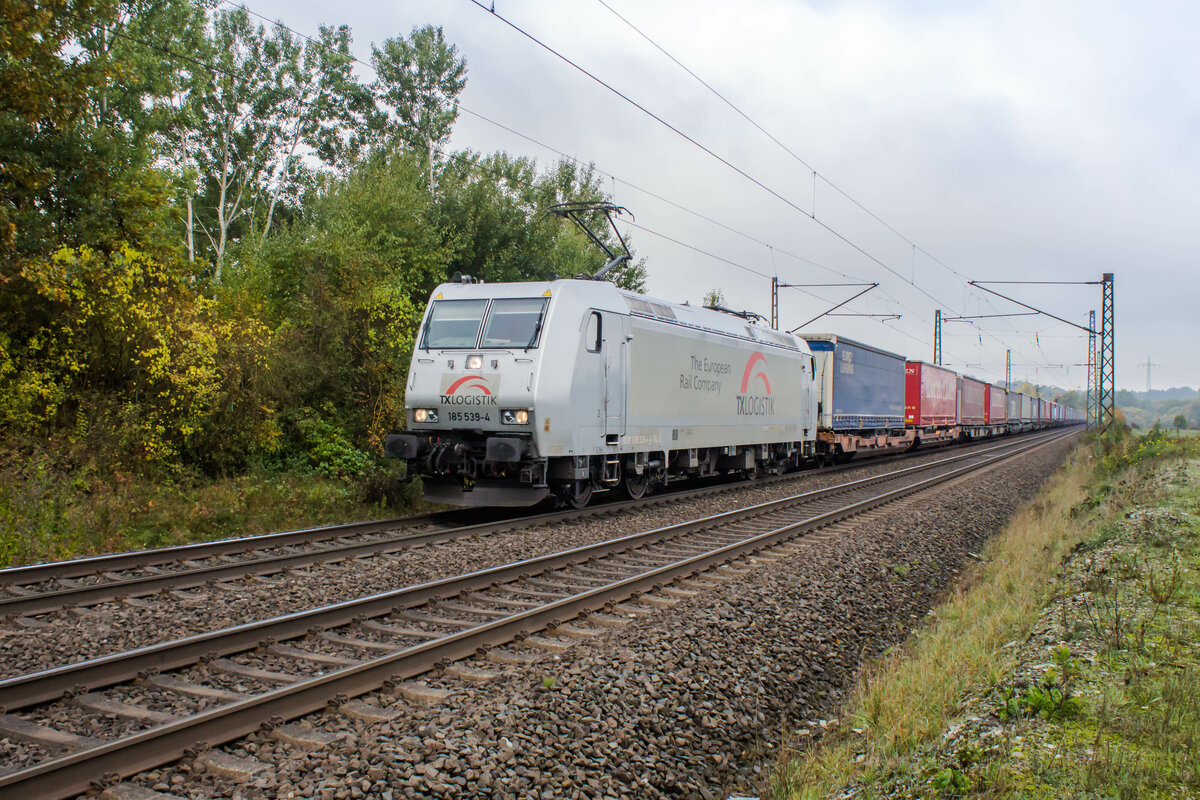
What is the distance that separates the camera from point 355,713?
4723 mm

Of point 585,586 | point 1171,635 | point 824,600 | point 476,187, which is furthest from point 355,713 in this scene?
point 476,187

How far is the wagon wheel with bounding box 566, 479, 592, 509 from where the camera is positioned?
13.0 metres

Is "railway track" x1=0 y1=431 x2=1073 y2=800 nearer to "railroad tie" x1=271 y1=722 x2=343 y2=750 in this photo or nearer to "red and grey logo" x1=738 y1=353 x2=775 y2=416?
"railroad tie" x1=271 y1=722 x2=343 y2=750

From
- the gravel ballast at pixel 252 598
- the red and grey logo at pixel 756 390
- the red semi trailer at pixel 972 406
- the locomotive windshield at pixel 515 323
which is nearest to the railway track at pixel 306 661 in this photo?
the gravel ballast at pixel 252 598

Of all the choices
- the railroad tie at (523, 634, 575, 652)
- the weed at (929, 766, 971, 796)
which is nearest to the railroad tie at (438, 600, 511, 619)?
the railroad tie at (523, 634, 575, 652)

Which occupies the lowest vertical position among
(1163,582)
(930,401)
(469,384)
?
(1163,582)

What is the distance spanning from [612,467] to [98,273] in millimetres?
7876

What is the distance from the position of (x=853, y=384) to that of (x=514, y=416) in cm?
1651

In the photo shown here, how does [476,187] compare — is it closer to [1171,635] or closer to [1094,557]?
[1094,557]

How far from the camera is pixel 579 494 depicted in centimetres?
1318

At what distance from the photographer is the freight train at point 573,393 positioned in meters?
11.6

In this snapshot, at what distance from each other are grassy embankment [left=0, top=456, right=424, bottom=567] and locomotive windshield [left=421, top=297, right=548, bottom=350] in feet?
8.52

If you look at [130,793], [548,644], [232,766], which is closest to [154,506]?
[548,644]

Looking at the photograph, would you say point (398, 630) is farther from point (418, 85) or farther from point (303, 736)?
point (418, 85)
